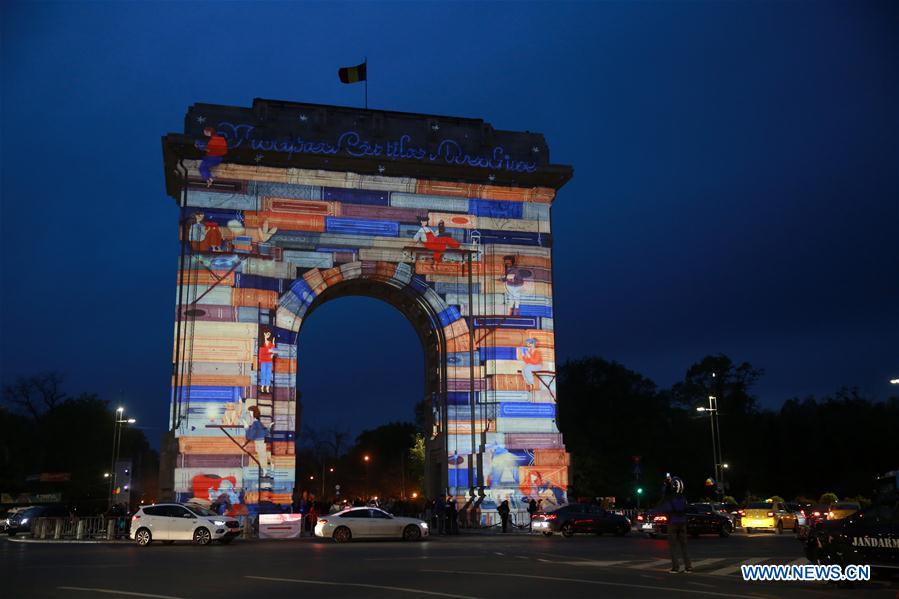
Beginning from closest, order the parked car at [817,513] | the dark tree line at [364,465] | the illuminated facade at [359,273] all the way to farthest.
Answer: the parked car at [817,513] → the illuminated facade at [359,273] → the dark tree line at [364,465]

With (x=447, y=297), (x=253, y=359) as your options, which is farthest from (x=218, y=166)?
(x=447, y=297)

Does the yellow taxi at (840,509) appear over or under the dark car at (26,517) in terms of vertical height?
over

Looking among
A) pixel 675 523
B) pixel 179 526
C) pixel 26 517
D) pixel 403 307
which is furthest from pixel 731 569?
pixel 26 517

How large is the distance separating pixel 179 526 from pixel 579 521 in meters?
15.1

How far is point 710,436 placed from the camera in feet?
247

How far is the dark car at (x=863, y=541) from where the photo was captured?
49.3 feet

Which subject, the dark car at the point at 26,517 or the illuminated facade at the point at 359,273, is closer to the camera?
the illuminated facade at the point at 359,273

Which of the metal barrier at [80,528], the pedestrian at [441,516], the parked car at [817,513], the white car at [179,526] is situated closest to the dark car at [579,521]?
the pedestrian at [441,516]

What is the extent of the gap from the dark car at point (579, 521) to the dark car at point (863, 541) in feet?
56.9

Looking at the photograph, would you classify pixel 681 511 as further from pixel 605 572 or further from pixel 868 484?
pixel 868 484

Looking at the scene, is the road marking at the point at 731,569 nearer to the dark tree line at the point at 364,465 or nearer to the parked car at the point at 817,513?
the parked car at the point at 817,513

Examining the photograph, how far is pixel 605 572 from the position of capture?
16969 millimetres

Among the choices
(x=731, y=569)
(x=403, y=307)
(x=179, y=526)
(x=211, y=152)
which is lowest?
(x=731, y=569)

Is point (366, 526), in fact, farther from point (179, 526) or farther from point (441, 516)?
point (179, 526)
